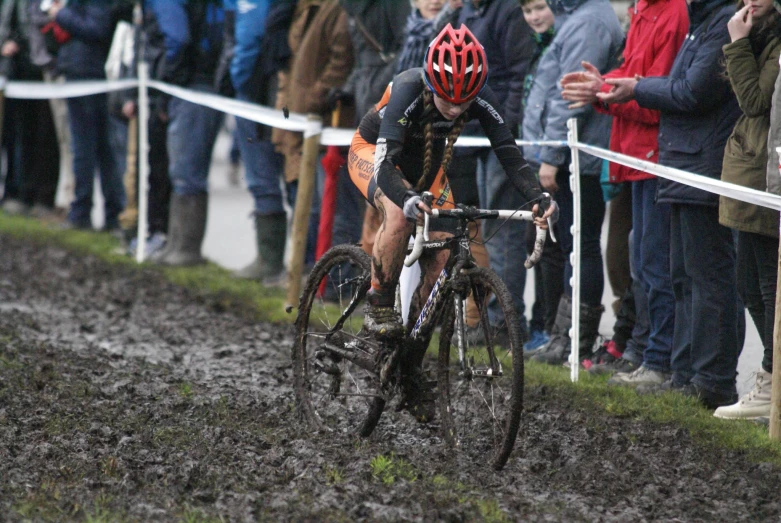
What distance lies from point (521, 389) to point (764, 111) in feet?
7.25

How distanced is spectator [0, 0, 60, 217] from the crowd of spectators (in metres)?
2.75

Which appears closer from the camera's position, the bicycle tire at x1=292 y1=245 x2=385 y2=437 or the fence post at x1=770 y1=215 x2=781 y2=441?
the fence post at x1=770 y1=215 x2=781 y2=441

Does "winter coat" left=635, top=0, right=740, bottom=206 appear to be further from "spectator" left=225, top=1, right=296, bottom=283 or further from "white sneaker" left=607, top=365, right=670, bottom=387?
"spectator" left=225, top=1, right=296, bottom=283

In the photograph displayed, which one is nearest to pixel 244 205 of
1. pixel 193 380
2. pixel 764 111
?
pixel 193 380

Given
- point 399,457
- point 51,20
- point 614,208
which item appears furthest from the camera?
point 51,20

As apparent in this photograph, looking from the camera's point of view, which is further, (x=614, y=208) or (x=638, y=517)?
(x=614, y=208)

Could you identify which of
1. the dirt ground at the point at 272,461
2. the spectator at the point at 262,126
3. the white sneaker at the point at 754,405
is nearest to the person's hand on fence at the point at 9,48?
the spectator at the point at 262,126

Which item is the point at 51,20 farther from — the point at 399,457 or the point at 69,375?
the point at 399,457

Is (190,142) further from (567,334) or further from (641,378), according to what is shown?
(641,378)

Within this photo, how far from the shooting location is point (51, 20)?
46.8 feet

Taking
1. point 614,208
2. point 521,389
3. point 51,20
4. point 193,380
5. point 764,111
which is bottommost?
point 193,380

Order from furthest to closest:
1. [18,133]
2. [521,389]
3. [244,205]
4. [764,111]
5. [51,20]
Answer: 1. [244,205]
2. [18,133]
3. [51,20]
4. [764,111]
5. [521,389]

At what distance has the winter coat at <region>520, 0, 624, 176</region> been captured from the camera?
812 cm

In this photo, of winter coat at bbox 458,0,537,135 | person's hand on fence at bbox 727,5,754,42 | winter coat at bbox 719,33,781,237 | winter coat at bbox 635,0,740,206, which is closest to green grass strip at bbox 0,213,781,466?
winter coat at bbox 719,33,781,237
